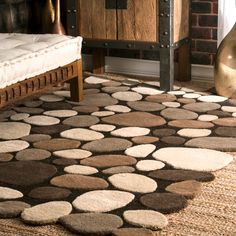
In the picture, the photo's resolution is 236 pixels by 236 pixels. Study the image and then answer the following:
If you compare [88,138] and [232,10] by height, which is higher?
[232,10]

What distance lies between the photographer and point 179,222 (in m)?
2.00

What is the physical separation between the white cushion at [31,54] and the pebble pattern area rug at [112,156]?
297 mm

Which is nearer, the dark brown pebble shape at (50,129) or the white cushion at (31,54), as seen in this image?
the white cushion at (31,54)

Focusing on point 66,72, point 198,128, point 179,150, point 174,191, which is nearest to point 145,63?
point 66,72

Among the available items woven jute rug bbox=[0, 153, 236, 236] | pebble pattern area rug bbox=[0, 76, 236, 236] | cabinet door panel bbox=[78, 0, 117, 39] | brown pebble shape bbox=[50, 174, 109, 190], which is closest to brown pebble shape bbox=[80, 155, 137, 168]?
pebble pattern area rug bbox=[0, 76, 236, 236]

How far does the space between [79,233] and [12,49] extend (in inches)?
52.0

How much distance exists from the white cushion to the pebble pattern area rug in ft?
0.97

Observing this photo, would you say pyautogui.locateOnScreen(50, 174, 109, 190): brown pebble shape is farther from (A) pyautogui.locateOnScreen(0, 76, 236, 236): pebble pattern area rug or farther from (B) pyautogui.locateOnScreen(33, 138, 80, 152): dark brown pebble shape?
(B) pyautogui.locateOnScreen(33, 138, 80, 152): dark brown pebble shape

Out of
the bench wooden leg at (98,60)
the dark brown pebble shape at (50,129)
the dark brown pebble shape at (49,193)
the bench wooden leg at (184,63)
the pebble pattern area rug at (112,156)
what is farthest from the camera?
the bench wooden leg at (98,60)

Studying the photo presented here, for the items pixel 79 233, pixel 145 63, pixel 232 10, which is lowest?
pixel 79 233

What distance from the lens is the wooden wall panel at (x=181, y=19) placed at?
3.66 meters

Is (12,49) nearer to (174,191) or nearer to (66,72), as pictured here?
(66,72)

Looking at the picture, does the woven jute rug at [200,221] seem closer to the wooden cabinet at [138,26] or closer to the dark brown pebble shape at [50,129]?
the dark brown pebble shape at [50,129]

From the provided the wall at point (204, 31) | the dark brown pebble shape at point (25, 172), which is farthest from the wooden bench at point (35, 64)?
the wall at point (204, 31)
